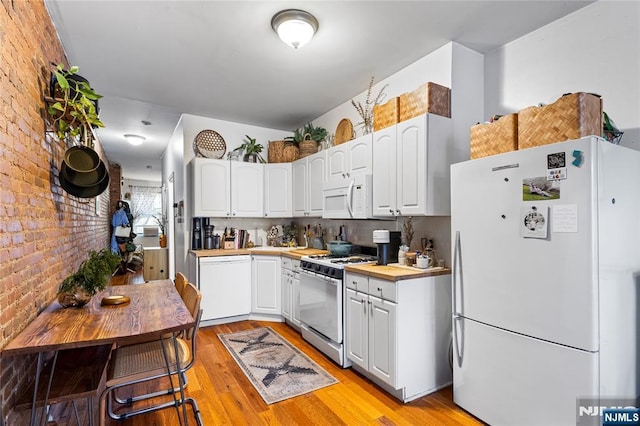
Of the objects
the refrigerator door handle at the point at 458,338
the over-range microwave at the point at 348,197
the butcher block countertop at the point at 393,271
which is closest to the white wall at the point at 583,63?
the over-range microwave at the point at 348,197

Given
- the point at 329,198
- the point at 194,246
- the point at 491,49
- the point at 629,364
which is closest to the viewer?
the point at 629,364

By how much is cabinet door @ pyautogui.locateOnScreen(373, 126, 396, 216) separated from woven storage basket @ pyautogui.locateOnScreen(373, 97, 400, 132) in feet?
0.26

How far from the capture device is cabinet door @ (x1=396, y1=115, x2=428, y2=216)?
252 cm

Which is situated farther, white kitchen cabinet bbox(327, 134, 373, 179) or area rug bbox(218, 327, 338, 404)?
white kitchen cabinet bbox(327, 134, 373, 179)

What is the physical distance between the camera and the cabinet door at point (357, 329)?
258cm

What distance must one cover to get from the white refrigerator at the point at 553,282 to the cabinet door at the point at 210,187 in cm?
299

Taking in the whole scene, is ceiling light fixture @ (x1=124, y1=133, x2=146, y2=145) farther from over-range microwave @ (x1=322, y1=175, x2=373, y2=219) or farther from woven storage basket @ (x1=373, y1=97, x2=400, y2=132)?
woven storage basket @ (x1=373, y1=97, x2=400, y2=132)

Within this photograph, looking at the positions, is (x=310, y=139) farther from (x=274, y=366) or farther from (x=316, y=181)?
(x=274, y=366)

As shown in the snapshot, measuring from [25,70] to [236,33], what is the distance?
4.40 ft

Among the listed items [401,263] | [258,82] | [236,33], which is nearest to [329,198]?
[401,263]

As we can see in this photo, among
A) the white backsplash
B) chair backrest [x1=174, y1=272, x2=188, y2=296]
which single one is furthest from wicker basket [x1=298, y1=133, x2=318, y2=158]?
chair backrest [x1=174, y1=272, x2=188, y2=296]

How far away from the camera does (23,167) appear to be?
5.42 ft

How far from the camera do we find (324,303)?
119 inches

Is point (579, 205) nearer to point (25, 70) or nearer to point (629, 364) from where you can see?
point (629, 364)
